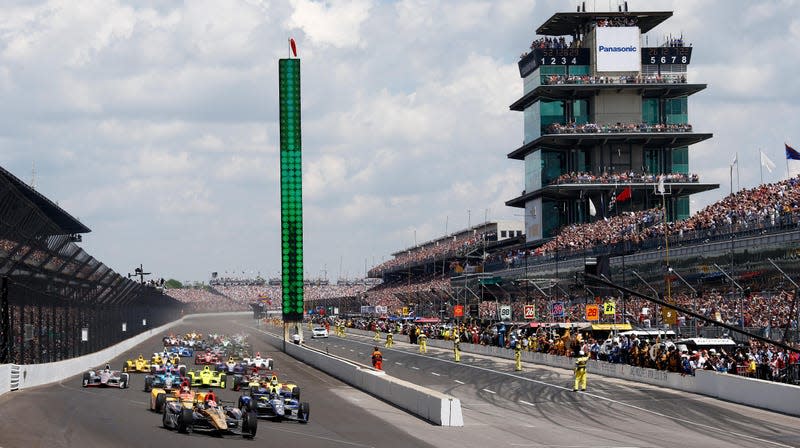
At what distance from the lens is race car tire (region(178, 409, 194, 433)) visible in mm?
23672

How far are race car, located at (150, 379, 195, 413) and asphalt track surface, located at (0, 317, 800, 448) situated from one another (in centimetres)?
44

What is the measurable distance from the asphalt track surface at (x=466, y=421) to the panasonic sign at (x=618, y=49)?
75.8 meters

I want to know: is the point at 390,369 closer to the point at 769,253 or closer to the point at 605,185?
the point at 769,253

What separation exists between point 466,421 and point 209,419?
7.63 metres

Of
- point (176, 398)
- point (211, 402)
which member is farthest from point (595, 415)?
point (176, 398)

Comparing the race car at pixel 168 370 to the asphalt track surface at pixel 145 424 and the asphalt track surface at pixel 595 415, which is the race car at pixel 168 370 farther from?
the asphalt track surface at pixel 595 415

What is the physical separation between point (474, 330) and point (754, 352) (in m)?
33.4

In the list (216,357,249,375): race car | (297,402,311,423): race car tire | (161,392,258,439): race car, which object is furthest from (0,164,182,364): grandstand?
(297,402,311,423): race car tire

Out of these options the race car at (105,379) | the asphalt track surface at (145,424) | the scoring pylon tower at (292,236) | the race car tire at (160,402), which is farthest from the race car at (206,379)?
the scoring pylon tower at (292,236)

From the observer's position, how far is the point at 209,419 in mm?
23781

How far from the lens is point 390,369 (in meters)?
51.2

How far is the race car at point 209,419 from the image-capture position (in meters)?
23.3

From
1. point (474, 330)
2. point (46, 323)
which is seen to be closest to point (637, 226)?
point (474, 330)

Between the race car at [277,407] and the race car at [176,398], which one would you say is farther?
the race car at [277,407]
